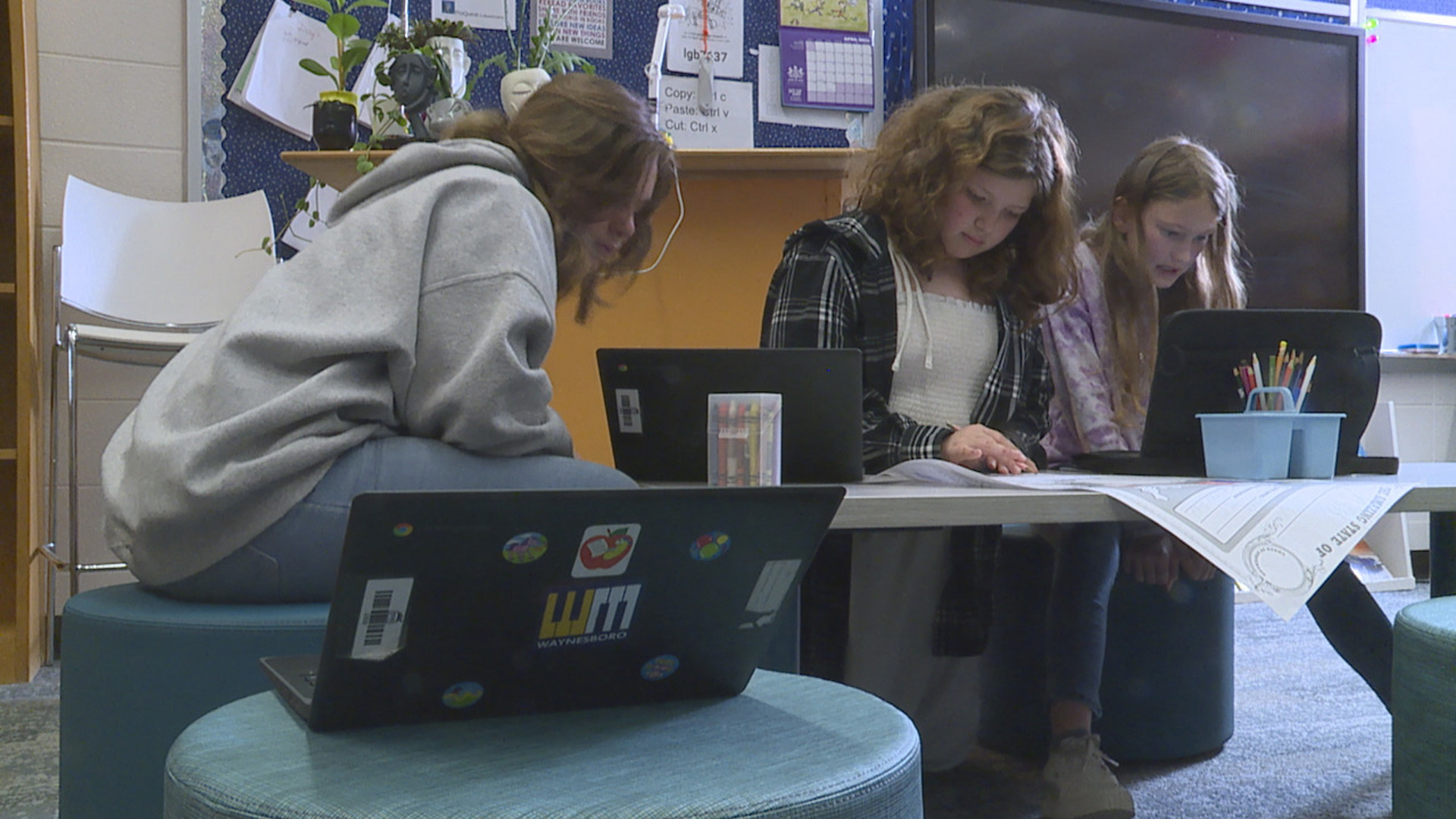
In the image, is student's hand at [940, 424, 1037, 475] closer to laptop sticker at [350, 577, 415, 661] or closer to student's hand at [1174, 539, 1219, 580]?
student's hand at [1174, 539, 1219, 580]

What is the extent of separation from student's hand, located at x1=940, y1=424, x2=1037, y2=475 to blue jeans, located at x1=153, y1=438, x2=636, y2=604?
47 centimetres

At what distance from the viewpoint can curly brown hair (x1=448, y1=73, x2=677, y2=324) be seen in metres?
1.20

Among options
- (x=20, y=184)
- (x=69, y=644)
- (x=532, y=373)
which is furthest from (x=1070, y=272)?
(x=20, y=184)

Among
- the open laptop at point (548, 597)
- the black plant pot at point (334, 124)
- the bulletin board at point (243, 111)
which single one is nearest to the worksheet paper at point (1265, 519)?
the open laptop at point (548, 597)

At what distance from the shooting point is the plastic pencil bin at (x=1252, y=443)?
1.17m

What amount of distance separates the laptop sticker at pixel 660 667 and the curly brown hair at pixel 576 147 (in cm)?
62

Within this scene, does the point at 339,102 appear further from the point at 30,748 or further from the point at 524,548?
the point at 524,548

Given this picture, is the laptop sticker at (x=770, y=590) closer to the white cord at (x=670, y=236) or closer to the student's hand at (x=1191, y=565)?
the student's hand at (x=1191, y=565)

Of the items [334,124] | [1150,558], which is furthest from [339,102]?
[1150,558]

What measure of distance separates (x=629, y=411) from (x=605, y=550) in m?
0.55

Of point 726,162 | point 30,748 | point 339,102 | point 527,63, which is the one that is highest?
point 527,63

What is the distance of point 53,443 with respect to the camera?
2.38 metres

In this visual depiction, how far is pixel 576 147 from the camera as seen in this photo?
3.93ft

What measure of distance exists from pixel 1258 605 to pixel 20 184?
10.3 feet
